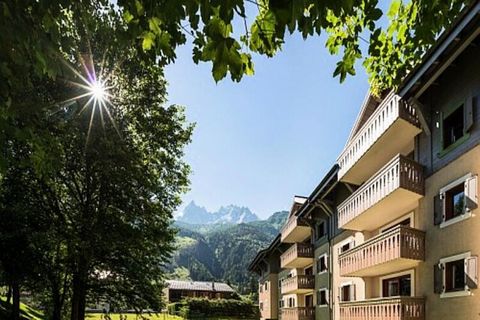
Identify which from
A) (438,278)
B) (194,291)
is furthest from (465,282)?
(194,291)

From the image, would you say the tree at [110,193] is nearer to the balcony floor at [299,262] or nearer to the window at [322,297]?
the window at [322,297]

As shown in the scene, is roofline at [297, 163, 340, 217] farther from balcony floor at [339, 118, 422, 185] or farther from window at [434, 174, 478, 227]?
window at [434, 174, 478, 227]

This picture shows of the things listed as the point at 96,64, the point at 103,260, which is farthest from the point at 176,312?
the point at 96,64

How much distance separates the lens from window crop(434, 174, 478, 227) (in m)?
11.5

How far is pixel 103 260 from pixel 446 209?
569 inches

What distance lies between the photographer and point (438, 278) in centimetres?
1308

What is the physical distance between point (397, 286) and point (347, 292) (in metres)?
5.54

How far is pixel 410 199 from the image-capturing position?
14.7m

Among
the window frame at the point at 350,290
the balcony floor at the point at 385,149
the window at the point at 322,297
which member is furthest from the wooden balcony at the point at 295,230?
the balcony floor at the point at 385,149

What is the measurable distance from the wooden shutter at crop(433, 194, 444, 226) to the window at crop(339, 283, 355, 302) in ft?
27.7

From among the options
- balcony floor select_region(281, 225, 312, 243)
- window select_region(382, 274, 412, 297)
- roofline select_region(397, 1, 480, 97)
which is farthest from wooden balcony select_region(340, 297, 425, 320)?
balcony floor select_region(281, 225, 312, 243)

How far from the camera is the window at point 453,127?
40.7 feet

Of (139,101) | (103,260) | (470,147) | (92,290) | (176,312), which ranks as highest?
(139,101)

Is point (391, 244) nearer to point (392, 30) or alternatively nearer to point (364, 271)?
Result: point (364, 271)
